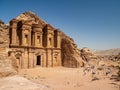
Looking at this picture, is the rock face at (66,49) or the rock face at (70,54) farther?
the rock face at (66,49)

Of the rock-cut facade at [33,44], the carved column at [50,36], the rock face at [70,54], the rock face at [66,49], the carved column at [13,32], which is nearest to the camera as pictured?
the carved column at [13,32]

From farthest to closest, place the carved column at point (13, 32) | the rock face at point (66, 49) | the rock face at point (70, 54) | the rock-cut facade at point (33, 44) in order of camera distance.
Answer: the rock face at point (66, 49) → the rock face at point (70, 54) → the rock-cut facade at point (33, 44) → the carved column at point (13, 32)

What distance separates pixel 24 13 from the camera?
30422mm

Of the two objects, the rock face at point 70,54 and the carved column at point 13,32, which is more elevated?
the carved column at point 13,32

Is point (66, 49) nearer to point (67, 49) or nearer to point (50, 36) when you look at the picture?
point (67, 49)

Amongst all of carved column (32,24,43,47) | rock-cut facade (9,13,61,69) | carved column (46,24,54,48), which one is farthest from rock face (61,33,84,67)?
carved column (32,24,43,47)

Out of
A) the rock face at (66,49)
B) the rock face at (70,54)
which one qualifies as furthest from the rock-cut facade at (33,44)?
the rock face at (70,54)

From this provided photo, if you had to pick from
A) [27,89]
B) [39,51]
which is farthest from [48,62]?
[27,89]

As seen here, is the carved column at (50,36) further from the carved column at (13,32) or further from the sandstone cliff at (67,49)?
the carved column at (13,32)

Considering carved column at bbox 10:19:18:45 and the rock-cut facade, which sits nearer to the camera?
carved column at bbox 10:19:18:45

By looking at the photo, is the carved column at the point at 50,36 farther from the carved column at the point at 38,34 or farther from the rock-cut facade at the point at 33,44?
the carved column at the point at 38,34

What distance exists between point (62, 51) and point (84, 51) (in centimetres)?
528

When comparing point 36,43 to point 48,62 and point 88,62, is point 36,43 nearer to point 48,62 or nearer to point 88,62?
point 48,62

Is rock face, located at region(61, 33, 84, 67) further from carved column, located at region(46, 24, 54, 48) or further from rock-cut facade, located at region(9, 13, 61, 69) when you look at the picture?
carved column, located at region(46, 24, 54, 48)
